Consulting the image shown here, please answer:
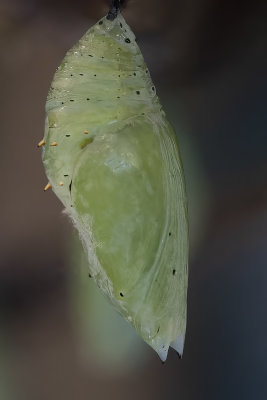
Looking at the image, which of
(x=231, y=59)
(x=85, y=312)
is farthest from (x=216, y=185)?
(x=85, y=312)

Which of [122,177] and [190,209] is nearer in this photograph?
[122,177]

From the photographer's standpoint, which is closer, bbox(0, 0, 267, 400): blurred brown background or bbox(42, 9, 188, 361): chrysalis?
bbox(42, 9, 188, 361): chrysalis

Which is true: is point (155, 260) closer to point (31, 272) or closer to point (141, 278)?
point (141, 278)

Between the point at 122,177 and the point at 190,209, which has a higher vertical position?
the point at 122,177

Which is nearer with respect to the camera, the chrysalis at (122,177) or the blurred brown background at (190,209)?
the chrysalis at (122,177)
